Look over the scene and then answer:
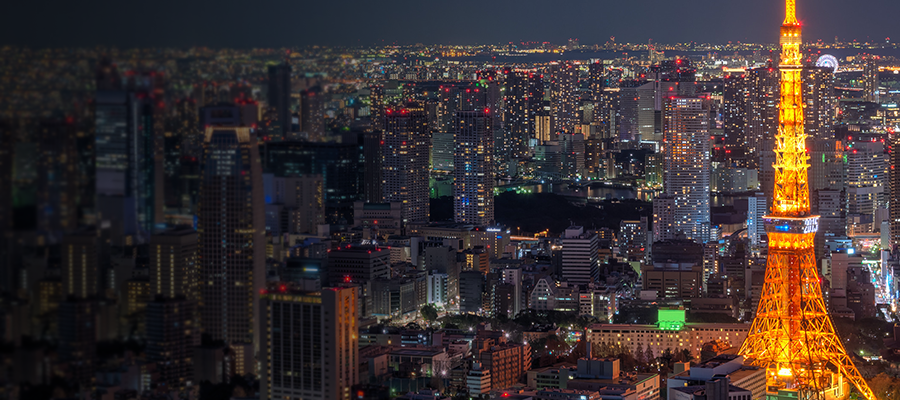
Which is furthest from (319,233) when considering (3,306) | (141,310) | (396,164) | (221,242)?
(396,164)

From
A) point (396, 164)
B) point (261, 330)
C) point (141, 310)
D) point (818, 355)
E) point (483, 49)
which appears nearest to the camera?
point (141, 310)

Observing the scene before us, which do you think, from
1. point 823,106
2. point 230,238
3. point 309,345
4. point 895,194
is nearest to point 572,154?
point 823,106

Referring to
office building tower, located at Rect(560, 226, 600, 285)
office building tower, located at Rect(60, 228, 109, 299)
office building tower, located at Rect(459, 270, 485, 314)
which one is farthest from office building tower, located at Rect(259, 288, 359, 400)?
office building tower, located at Rect(560, 226, 600, 285)

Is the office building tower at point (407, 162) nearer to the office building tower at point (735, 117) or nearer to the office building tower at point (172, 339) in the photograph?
the office building tower at point (735, 117)

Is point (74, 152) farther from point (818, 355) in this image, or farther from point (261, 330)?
point (818, 355)

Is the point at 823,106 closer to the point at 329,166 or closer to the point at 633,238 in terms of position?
the point at 633,238

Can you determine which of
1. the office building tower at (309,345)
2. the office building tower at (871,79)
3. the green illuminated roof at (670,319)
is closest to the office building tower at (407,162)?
the green illuminated roof at (670,319)
